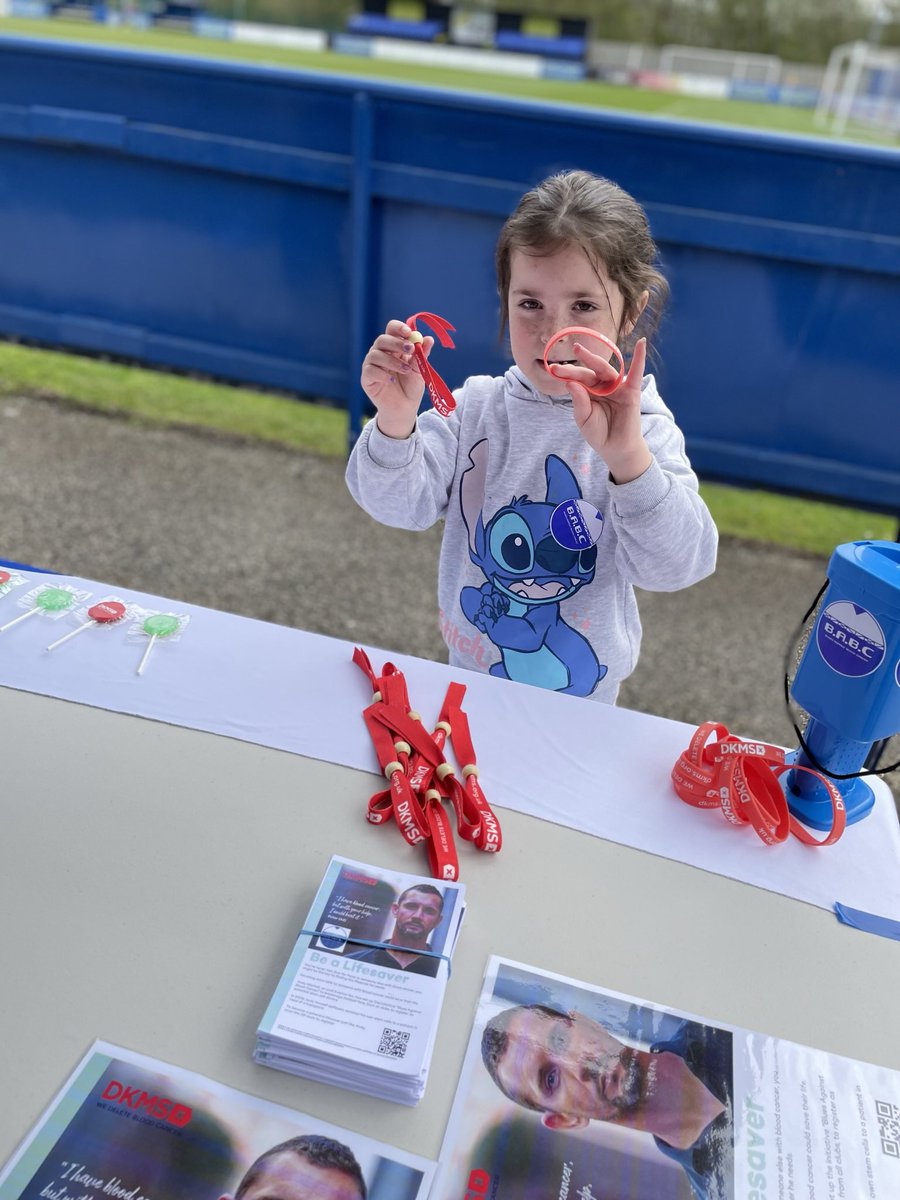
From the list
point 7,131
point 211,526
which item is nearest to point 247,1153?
point 211,526

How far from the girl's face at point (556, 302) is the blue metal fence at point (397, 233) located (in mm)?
1911

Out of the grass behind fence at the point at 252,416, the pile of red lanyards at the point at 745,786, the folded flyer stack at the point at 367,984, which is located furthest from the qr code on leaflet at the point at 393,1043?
the grass behind fence at the point at 252,416

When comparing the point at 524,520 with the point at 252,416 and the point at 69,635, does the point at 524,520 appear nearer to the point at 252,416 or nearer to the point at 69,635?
the point at 69,635

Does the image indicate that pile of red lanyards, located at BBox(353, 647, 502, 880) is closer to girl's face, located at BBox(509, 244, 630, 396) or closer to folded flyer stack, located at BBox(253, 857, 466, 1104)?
folded flyer stack, located at BBox(253, 857, 466, 1104)

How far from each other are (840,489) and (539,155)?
174cm

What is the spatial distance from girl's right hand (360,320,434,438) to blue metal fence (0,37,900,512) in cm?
194

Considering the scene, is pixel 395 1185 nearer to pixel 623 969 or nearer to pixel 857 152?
pixel 623 969

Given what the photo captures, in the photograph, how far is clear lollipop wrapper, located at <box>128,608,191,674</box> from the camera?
1398mm

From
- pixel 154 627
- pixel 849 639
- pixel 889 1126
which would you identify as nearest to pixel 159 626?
pixel 154 627

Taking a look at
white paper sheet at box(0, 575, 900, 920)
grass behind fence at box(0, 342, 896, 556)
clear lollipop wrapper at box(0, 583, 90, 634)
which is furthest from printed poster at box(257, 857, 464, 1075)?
grass behind fence at box(0, 342, 896, 556)

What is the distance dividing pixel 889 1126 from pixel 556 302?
1.09m

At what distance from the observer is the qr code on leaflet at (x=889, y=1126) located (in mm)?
827

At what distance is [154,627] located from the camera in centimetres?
142

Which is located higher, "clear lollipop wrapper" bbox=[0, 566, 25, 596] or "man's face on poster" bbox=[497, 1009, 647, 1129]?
"man's face on poster" bbox=[497, 1009, 647, 1129]
